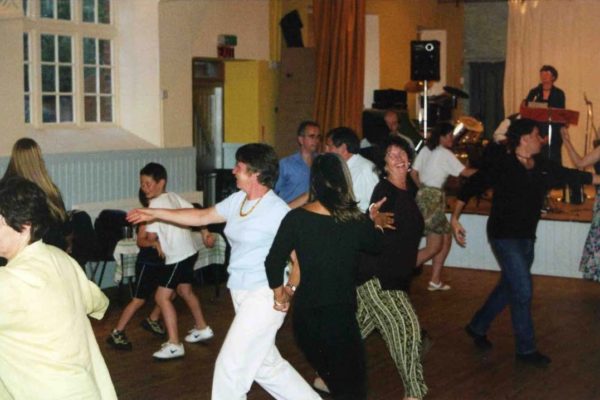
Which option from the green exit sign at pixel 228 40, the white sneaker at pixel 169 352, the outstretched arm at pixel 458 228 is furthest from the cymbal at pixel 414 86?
the white sneaker at pixel 169 352

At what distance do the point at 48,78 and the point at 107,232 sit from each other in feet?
5.96

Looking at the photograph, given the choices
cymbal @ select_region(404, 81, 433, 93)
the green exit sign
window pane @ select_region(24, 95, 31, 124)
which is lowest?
window pane @ select_region(24, 95, 31, 124)

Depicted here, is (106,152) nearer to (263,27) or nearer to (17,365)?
(263,27)

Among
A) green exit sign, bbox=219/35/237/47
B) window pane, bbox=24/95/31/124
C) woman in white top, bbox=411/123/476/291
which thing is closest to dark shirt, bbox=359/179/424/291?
woman in white top, bbox=411/123/476/291

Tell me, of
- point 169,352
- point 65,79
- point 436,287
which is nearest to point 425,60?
point 436,287

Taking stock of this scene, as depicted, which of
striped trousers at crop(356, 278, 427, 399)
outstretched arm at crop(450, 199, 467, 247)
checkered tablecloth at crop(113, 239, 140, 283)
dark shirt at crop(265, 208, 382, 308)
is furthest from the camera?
checkered tablecloth at crop(113, 239, 140, 283)

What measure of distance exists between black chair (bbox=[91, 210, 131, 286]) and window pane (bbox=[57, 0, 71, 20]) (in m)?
2.10

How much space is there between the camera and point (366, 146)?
508 inches

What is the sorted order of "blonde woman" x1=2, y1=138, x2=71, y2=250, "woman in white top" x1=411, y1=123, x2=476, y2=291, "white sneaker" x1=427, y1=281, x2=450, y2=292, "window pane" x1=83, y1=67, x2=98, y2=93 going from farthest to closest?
"window pane" x1=83, y1=67, x2=98, y2=93, "white sneaker" x1=427, y1=281, x2=450, y2=292, "woman in white top" x1=411, y1=123, x2=476, y2=291, "blonde woman" x1=2, y1=138, x2=71, y2=250

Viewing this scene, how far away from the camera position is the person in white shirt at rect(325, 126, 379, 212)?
322 inches

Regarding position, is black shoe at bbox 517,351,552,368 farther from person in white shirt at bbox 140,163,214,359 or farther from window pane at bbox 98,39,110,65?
window pane at bbox 98,39,110,65

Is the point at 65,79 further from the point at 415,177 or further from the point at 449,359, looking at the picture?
the point at 449,359

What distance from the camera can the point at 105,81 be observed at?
454 inches

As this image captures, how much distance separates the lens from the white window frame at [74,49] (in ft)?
34.6
